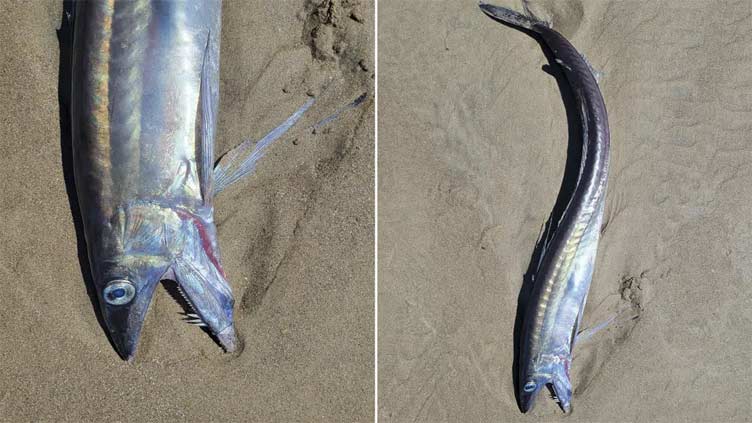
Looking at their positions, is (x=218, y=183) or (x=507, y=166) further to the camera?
(x=507, y=166)

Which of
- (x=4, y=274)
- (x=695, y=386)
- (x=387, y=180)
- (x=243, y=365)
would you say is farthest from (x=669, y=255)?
(x=4, y=274)

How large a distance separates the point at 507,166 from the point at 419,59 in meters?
0.85

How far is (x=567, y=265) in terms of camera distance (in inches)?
126

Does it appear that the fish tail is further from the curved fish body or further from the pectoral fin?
the curved fish body

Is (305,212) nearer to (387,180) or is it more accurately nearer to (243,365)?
(387,180)

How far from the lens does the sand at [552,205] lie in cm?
321

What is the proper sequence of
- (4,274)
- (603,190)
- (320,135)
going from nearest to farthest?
(4,274) < (320,135) < (603,190)

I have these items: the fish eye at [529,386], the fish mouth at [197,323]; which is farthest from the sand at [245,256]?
the fish eye at [529,386]

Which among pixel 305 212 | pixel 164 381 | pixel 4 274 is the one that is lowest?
pixel 164 381

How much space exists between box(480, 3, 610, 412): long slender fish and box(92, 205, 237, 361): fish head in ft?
5.77

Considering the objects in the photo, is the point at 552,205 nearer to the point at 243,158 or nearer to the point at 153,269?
the point at 243,158

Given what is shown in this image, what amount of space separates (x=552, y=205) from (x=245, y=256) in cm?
184

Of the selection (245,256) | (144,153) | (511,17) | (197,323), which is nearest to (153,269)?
(197,323)

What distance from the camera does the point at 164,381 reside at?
2871 millimetres
